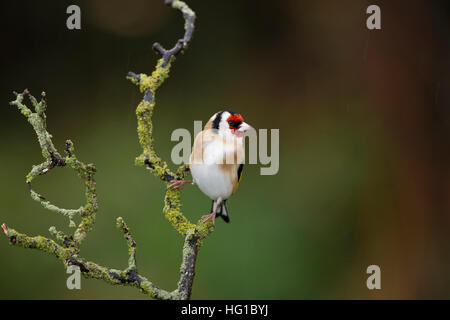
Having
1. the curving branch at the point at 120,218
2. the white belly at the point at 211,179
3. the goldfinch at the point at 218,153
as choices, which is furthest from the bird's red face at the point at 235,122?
the curving branch at the point at 120,218

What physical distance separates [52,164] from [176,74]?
205 cm

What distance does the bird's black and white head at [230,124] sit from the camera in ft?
6.11

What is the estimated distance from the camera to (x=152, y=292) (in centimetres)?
158

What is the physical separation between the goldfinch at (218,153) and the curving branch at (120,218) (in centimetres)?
20

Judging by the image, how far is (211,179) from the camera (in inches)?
75.1

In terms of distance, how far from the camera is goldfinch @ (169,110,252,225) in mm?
1880

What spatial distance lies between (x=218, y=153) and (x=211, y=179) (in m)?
0.09

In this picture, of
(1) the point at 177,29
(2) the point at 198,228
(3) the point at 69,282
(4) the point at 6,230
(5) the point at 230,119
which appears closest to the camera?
(4) the point at 6,230

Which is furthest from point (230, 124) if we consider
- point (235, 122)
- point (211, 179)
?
point (211, 179)

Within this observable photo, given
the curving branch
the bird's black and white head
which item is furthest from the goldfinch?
the curving branch

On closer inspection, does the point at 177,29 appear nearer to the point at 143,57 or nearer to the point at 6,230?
the point at 143,57

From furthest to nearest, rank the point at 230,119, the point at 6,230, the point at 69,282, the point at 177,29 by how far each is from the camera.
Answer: the point at 177,29 < the point at 230,119 < the point at 69,282 < the point at 6,230

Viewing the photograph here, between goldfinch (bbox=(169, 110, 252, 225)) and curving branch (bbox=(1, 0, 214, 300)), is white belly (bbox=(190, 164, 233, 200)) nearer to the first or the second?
goldfinch (bbox=(169, 110, 252, 225))

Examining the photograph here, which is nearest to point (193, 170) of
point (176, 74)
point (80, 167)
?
point (80, 167)
